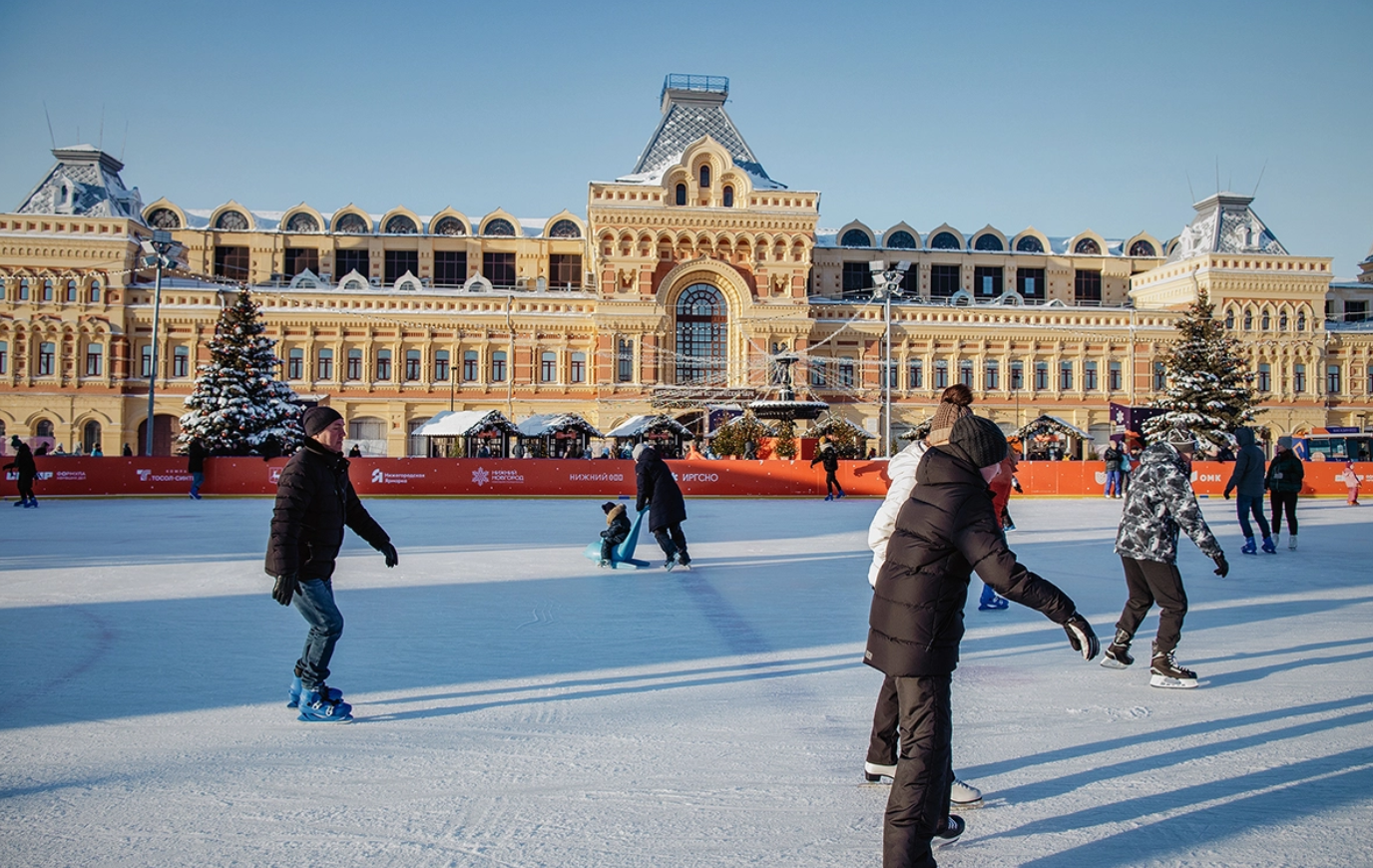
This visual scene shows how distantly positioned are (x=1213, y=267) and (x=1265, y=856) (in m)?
48.8

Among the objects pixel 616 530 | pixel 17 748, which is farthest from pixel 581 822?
pixel 616 530

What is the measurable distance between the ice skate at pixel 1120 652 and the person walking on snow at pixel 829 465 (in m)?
19.1

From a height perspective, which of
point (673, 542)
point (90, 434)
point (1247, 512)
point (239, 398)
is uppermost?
point (239, 398)

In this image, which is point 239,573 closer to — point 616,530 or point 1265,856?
point 616,530

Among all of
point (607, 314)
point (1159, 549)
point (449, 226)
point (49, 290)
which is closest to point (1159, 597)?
point (1159, 549)

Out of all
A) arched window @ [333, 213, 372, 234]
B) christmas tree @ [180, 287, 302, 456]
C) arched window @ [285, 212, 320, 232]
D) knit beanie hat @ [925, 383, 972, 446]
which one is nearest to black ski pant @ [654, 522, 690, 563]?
knit beanie hat @ [925, 383, 972, 446]

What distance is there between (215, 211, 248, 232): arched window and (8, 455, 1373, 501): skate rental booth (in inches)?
991

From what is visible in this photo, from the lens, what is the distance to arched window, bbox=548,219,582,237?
50.1 metres

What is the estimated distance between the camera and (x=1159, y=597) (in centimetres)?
625

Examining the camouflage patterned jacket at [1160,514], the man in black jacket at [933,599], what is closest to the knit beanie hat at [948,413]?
the man in black jacket at [933,599]

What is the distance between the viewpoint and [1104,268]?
5222 centimetres

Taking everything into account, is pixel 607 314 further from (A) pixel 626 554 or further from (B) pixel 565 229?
(A) pixel 626 554

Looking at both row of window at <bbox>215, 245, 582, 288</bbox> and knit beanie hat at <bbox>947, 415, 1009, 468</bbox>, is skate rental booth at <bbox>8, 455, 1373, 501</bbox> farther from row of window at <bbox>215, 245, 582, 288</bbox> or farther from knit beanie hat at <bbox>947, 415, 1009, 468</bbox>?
row of window at <bbox>215, 245, 582, 288</bbox>

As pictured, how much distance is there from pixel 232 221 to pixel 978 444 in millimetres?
51797
